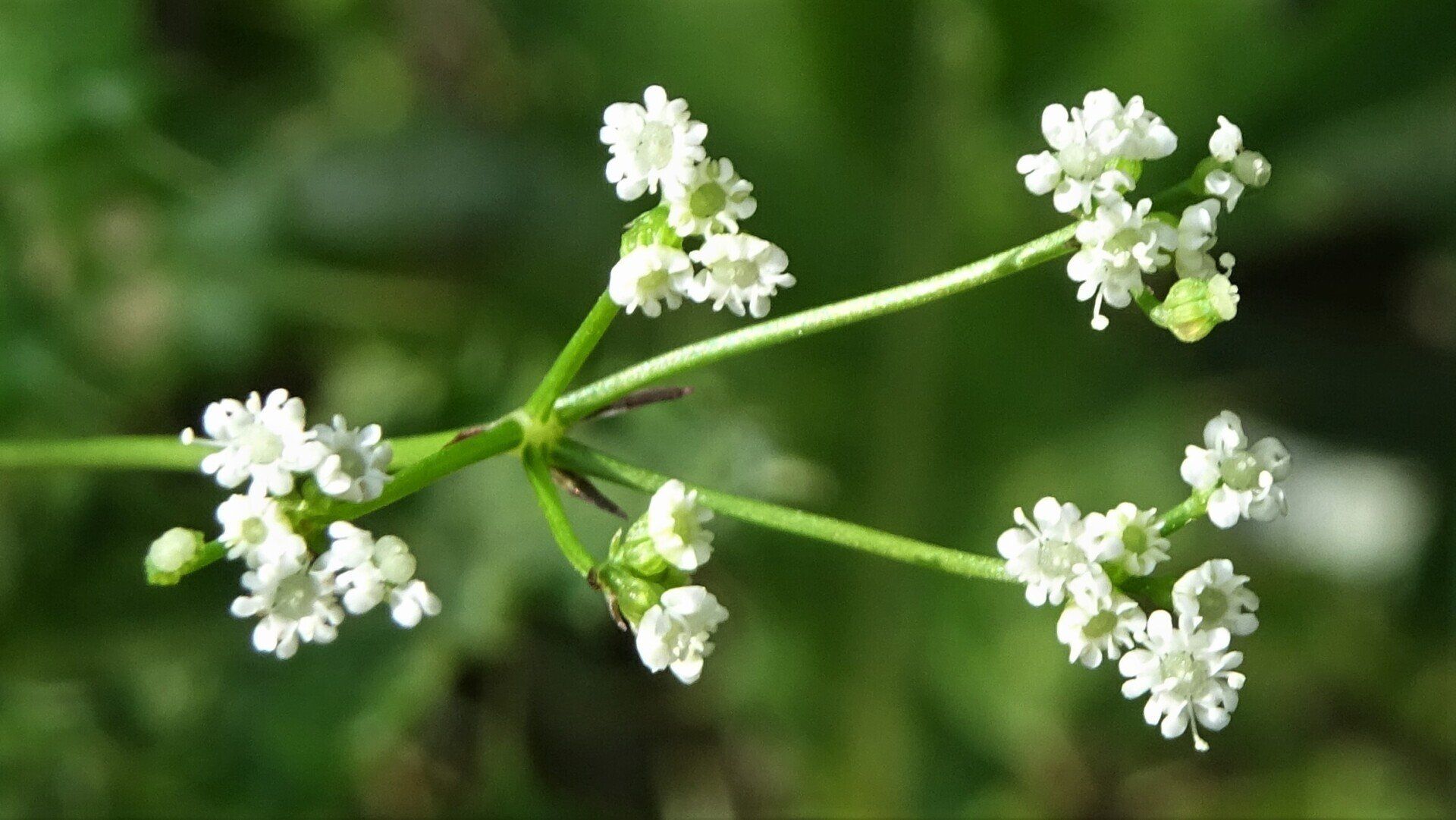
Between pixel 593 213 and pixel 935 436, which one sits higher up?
pixel 593 213

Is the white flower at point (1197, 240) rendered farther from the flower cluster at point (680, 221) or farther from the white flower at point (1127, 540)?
the flower cluster at point (680, 221)

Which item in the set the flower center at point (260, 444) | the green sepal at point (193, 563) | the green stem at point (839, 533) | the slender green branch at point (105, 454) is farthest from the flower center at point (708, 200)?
the slender green branch at point (105, 454)

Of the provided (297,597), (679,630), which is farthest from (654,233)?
(297,597)

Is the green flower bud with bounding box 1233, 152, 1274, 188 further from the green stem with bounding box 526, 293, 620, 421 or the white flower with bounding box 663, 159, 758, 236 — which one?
the green stem with bounding box 526, 293, 620, 421

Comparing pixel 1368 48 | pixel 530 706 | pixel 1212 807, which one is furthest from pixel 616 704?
pixel 1368 48

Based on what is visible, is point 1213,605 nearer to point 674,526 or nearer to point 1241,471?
point 1241,471

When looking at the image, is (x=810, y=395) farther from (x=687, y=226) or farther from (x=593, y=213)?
(x=687, y=226)

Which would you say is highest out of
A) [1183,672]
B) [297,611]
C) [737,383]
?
[737,383]
